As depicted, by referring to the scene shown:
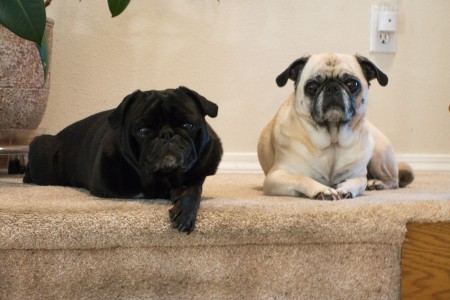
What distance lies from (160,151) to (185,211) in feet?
0.55

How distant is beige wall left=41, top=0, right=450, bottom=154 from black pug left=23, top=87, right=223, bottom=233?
856mm

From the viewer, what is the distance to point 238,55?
2559 millimetres

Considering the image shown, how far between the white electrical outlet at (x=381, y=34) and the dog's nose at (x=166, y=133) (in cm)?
144

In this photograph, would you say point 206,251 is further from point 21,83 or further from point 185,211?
point 21,83

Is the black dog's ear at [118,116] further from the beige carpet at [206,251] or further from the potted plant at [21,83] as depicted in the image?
the potted plant at [21,83]

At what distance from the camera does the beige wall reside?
246 centimetres

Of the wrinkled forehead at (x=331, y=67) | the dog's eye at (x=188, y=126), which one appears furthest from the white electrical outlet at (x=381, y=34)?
the dog's eye at (x=188, y=126)

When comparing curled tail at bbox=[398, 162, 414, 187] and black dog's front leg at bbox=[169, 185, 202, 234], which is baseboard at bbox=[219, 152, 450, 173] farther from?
black dog's front leg at bbox=[169, 185, 202, 234]

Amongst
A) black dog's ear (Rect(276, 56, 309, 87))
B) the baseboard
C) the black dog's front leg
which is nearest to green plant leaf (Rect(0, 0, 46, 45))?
the black dog's front leg

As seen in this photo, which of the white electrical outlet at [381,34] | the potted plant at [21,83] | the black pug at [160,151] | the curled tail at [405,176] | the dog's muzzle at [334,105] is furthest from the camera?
the white electrical outlet at [381,34]

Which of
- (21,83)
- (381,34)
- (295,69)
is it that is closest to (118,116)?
(295,69)

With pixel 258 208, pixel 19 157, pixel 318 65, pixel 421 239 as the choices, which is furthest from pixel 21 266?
pixel 19 157

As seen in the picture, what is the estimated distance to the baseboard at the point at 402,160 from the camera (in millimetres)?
2631

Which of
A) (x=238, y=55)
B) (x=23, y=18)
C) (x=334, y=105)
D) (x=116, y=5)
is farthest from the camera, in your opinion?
(x=238, y=55)
